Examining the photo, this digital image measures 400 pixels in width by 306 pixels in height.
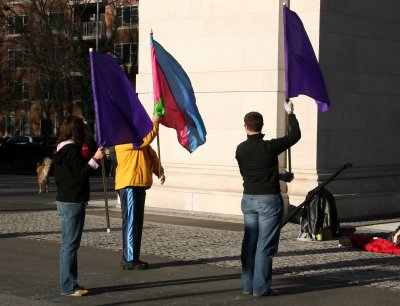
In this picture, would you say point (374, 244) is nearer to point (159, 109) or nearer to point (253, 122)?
point (159, 109)

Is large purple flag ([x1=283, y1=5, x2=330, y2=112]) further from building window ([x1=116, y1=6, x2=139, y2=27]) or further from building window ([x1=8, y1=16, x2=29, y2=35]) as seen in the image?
building window ([x1=116, y1=6, x2=139, y2=27])

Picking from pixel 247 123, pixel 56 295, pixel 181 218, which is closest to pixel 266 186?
pixel 247 123

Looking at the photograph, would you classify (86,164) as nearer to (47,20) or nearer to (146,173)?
(146,173)

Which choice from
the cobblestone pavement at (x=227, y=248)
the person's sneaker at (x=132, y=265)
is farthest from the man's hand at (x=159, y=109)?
the cobblestone pavement at (x=227, y=248)

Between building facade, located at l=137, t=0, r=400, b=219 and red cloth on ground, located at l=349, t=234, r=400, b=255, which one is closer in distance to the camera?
red cloth on ground, located at l=349, t=234, r=400, b=255

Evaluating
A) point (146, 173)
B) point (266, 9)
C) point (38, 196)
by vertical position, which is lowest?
point (38, 196)

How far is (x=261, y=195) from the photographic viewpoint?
363 inches

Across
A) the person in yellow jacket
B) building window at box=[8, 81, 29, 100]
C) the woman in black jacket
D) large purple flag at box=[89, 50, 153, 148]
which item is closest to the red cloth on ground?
the person in yellow jacket

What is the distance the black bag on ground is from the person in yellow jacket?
151 inches

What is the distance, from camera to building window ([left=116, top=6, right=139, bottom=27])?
60438 millimetres

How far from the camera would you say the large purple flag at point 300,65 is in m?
11.7

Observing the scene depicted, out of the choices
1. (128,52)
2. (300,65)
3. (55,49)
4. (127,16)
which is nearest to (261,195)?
(300,65)

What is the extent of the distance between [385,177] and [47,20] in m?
32.8

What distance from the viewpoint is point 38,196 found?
76.6 feet
